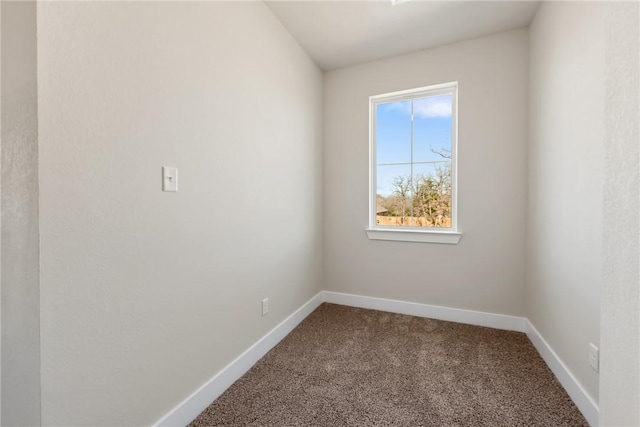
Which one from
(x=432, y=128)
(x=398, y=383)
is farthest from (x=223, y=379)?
(x=432, y=128)

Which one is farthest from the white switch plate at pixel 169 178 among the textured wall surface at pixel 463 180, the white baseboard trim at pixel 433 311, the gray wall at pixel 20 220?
the white baseboard trim at pixel 433 311

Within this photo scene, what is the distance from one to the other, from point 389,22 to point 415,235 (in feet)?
5.93

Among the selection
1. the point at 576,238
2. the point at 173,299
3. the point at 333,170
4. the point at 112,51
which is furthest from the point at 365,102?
the point at 173,299

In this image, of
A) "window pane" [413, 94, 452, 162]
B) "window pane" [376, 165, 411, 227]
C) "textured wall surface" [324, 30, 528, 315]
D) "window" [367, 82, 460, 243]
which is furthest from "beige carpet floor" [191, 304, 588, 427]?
"window pane" [413, 94, 452, 162]

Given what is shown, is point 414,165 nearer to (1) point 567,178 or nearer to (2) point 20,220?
(1) point 567,178

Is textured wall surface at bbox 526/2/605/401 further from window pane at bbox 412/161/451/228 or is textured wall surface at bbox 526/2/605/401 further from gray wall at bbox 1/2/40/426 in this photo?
gray wall at bbox 1/2/40/426

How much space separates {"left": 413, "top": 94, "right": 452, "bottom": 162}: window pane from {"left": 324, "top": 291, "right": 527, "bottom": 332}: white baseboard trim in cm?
142

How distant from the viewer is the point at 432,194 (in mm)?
2682

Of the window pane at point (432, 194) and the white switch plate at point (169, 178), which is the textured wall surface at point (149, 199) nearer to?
the white switch plate at point (169, 178)

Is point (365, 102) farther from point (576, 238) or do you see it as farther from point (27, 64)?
point (27, 64)

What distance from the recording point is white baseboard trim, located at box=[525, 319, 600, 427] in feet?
4.46

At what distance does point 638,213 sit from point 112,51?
159cm

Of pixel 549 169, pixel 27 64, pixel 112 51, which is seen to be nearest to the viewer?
pixel 27 64

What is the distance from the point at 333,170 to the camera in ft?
9.77
